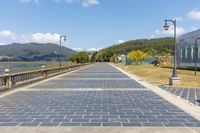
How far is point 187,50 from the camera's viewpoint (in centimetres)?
7288

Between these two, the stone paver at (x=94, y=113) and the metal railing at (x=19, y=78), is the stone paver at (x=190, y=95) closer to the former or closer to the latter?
the stone paver at (x=94, y=113)

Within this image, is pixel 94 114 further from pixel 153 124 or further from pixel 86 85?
pixel 86 85

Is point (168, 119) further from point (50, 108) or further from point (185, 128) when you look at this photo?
point (50, 108)

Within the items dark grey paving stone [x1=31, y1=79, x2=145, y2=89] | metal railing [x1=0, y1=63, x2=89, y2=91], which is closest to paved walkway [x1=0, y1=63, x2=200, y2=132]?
metal railing [x1=0, y1=63, x2=89, y2=91]

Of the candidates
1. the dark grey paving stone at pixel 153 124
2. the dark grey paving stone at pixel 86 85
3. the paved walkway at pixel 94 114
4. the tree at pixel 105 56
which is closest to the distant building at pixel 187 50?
the dark grey paving stone at pixel 86 85

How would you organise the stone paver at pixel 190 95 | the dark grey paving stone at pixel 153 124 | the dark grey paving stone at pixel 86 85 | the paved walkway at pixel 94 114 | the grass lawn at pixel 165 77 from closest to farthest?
the dark grey paving stone at pixel 153 124 → the paved walkway at pixel 94 114 → the stone paver at pixel 190 95 → the dark grey paving stone at pixel 86 85 → the grass lawn at pixel 165 77

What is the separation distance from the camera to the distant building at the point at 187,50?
66.0 m

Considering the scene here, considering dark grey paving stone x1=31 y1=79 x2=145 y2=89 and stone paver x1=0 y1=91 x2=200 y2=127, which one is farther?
dark grey paving stone x1=31 y1=79 x2=145 y2=89

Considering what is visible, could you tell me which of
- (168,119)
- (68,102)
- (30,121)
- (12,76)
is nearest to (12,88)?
(12,76)

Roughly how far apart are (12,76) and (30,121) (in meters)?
10.0

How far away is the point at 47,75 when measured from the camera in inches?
1166

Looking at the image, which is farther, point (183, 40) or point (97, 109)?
point (183, 40)

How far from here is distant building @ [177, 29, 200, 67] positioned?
66025 mm

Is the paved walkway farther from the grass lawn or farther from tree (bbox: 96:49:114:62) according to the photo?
tree (bbox: 96:49:114:62)
